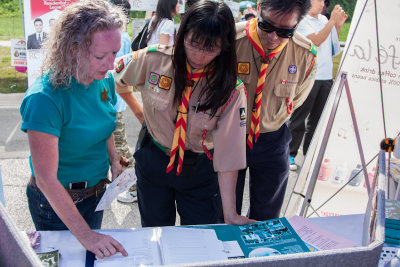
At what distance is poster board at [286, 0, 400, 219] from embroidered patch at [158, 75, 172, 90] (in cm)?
87

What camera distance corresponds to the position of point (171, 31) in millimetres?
3406

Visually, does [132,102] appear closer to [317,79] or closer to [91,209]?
[91,209]

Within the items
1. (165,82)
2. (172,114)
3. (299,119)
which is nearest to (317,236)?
(172,114)

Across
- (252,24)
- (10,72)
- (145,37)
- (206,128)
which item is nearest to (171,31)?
(145,37)

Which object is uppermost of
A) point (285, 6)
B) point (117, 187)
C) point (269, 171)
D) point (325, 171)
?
point (285, 6)

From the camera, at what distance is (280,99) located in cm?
187

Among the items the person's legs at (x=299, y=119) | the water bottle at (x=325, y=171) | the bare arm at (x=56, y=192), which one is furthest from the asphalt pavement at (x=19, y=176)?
the water bottle at (x=325, y=171)

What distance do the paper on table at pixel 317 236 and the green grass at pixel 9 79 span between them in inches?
202

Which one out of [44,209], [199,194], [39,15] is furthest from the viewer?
[39,15]

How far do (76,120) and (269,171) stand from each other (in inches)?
42.8

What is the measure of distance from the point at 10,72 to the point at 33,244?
5987mm

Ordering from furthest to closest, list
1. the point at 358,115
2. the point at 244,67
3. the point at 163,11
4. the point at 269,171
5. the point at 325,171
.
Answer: the point at 163,11
the point at 325,171
the point at 358,115
the point at 269,171
the point at 244,67

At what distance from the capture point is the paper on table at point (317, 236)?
51.3 inches

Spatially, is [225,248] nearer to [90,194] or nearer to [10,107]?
[90,194]
